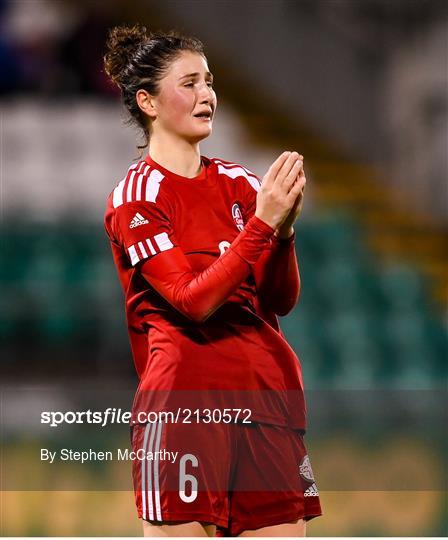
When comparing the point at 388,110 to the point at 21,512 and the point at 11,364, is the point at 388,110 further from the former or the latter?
the point at 21,512

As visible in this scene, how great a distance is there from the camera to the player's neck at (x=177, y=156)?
1926 millimetres

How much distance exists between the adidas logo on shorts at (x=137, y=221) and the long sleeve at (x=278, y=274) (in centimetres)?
24

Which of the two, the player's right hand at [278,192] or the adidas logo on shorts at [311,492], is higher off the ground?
the player's right hand at [278,192]

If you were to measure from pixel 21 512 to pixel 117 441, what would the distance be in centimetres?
52

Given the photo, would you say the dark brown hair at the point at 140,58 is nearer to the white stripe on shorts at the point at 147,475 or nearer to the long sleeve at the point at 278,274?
the long sleeve at the point at 278,274

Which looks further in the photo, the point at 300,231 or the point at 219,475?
the point at 300,231

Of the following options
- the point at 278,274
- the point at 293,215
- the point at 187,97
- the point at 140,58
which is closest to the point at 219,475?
the point at 278,274

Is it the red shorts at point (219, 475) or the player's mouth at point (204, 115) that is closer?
the red shorts at point (219, 475)

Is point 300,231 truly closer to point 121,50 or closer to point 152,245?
point 121,50

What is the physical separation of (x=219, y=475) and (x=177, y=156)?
2.01ft

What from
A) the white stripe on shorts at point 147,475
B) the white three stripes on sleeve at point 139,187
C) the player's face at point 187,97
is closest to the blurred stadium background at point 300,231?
the white stripe on shorts at point 147,475

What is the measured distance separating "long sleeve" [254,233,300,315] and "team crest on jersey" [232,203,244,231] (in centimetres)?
7

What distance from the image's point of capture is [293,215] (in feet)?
6.02

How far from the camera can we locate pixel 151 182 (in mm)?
1883
